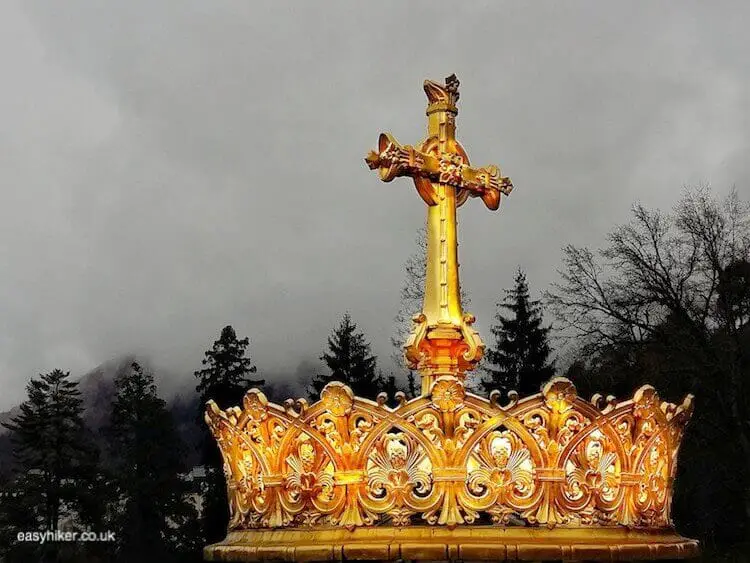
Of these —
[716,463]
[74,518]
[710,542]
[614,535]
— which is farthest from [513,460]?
[74,518]

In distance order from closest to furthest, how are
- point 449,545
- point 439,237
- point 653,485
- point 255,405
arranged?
point 449,545 → point 255,405 → point 653,485 → point 439,237

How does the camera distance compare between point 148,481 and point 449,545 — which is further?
point 148,481

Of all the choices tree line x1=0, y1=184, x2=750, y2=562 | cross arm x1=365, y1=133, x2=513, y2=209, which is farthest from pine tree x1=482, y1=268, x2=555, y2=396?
cross arm x1=365, y1=133, x2=513, y2=209

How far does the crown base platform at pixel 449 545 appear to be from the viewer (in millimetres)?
4914

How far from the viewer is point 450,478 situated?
5.18 m

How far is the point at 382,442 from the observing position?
5297 mm

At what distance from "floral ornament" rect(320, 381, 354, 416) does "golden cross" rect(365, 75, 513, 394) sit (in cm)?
72

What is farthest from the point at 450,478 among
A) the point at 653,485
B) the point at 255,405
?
the point at 653,485

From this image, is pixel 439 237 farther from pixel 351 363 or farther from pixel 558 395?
pixel 351 363

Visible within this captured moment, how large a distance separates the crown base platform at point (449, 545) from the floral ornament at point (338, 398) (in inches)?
25.6

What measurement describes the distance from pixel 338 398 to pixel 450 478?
0.77 m

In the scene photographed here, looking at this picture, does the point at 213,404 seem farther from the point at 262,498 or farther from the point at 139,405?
the point at 139,405

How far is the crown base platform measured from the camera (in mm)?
4914

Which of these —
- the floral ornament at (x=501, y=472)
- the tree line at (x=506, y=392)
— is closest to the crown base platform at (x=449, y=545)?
the floral ornament at (x=501, y=472)
